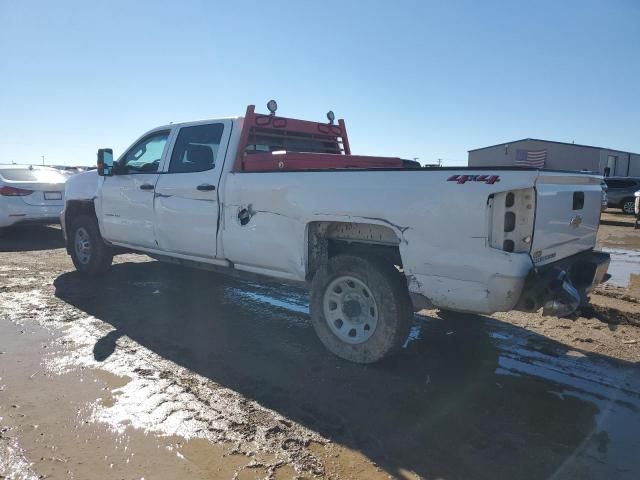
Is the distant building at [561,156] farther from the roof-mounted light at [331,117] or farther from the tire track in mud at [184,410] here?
the tire track in mud at [184,410]

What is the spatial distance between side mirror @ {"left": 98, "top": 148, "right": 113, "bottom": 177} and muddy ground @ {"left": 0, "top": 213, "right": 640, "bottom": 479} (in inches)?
68.0

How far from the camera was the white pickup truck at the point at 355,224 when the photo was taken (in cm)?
332

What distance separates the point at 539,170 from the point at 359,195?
130 centimetres

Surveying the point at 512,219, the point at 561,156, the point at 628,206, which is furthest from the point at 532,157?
the point at 512,219

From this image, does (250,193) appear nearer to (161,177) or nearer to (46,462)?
(161,177)

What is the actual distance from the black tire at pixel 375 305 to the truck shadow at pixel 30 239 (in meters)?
7.75

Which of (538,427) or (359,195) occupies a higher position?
(359,195)

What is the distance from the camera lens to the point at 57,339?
15.0 feet

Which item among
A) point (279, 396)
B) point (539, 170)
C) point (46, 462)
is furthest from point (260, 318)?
point (539, 170)

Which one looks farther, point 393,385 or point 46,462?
point 393,385

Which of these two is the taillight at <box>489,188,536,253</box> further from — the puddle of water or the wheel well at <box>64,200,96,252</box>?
the wheel well at <box>64,200,96,252</box>

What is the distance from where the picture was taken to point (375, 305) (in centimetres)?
395

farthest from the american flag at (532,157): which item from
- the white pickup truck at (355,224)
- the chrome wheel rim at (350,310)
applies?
the chrome wheel rim at (350,310)

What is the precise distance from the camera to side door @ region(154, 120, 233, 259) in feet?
16.9
